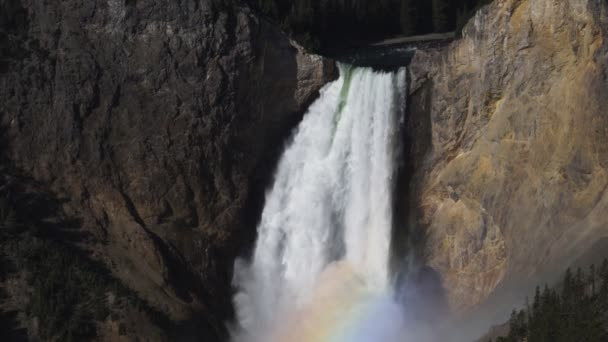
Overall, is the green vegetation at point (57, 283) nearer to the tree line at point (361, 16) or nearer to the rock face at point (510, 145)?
the rock face at point (510, 145)

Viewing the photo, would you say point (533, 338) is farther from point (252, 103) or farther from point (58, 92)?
point (58, 92)

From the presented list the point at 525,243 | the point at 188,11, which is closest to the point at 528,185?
the point at 525,243

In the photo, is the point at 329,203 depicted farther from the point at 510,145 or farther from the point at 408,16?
the point at 408,16

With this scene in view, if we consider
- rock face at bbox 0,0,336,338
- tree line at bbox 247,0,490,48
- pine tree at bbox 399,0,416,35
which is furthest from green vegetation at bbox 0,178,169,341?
pine tree at bbox 399,0,416,35

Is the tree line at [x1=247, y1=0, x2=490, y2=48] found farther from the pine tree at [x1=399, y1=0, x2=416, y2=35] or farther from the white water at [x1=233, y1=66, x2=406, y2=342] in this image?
the white water at [x1=233, y1=66, x2=406, y2=342]

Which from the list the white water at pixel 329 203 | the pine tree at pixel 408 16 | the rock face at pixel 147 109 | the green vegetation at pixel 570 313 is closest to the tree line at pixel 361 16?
the pine tree at pixel 408 16

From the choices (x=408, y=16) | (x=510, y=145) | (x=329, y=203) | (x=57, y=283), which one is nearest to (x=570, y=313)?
(x=510, y=145)
